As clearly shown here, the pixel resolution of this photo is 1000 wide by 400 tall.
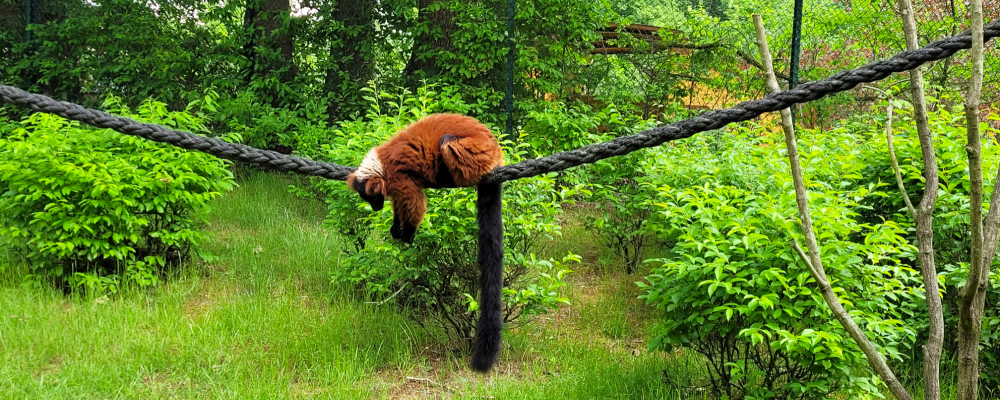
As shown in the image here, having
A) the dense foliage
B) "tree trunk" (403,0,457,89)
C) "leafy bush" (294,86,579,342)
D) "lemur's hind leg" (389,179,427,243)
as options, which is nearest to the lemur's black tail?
"lemur's hind leg" (389,179,427,243)

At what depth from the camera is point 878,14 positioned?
738 centimetres

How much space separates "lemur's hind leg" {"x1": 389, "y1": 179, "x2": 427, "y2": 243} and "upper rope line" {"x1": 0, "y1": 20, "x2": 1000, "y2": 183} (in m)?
0.29

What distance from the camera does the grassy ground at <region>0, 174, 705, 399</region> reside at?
3752 millimetres

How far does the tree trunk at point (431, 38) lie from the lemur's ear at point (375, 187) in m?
4.75

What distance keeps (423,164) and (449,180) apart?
15 cm

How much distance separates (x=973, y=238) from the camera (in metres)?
2.04

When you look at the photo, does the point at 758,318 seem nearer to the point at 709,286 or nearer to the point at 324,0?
the point at 709,286

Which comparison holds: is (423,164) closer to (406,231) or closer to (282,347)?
(406,231)

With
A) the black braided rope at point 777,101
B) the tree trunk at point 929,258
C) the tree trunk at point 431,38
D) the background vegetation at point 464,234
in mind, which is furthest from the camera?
the tree trunk at point 431,38

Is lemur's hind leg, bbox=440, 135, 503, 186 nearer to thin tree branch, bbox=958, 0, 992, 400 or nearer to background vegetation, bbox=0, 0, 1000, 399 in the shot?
background vegetation, bbox=0, 0, 1000, 399

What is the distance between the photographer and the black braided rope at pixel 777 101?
6.18 ft

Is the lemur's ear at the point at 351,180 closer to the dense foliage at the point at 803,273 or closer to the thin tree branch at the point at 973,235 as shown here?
the dense foliage at the point at 803,273

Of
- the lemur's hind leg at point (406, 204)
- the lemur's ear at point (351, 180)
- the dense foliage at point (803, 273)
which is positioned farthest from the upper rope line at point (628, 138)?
the dense foliage at point (803, 273)

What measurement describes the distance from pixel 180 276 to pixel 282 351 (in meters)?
1.77
